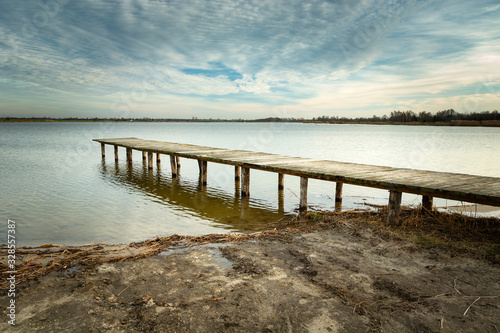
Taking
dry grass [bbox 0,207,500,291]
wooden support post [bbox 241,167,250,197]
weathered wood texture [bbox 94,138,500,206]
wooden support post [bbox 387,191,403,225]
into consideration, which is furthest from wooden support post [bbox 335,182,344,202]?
wooden support post [bbox 387,191,403,225]

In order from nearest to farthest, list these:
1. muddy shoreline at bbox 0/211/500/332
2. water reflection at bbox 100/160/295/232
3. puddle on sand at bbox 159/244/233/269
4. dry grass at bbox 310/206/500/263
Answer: muddy shoreline at bbox 0/211/500/332 → puddle on sand at bbox 159/244/233/269 → dry grass at bbox 310/206/500/263 → water reflection at bbox 100/160/295/232

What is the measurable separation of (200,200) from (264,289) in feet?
26.8

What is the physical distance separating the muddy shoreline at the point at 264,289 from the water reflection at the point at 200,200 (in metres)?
3.01

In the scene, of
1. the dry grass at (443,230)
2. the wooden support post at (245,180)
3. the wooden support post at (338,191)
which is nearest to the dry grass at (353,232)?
the dry grass at (443,230)

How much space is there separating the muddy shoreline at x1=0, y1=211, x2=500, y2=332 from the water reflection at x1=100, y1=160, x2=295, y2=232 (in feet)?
9.86

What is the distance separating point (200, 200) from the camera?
40.0ft

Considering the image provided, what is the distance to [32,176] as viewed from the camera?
56.7ft

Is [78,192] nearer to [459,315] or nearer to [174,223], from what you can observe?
[174,223]

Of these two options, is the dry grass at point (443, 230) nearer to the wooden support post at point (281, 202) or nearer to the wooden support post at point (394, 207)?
the wooden support post at point (394, 207)

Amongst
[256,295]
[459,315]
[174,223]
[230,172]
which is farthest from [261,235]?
[230,172]

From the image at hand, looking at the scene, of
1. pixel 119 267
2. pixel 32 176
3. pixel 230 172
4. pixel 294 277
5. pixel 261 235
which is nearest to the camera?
pixel 294 277

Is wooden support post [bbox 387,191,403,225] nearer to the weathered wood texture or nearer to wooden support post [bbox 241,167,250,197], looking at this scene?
the weathered wood texture

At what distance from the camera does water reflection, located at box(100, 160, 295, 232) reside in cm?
941

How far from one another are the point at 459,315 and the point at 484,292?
0.90 m
